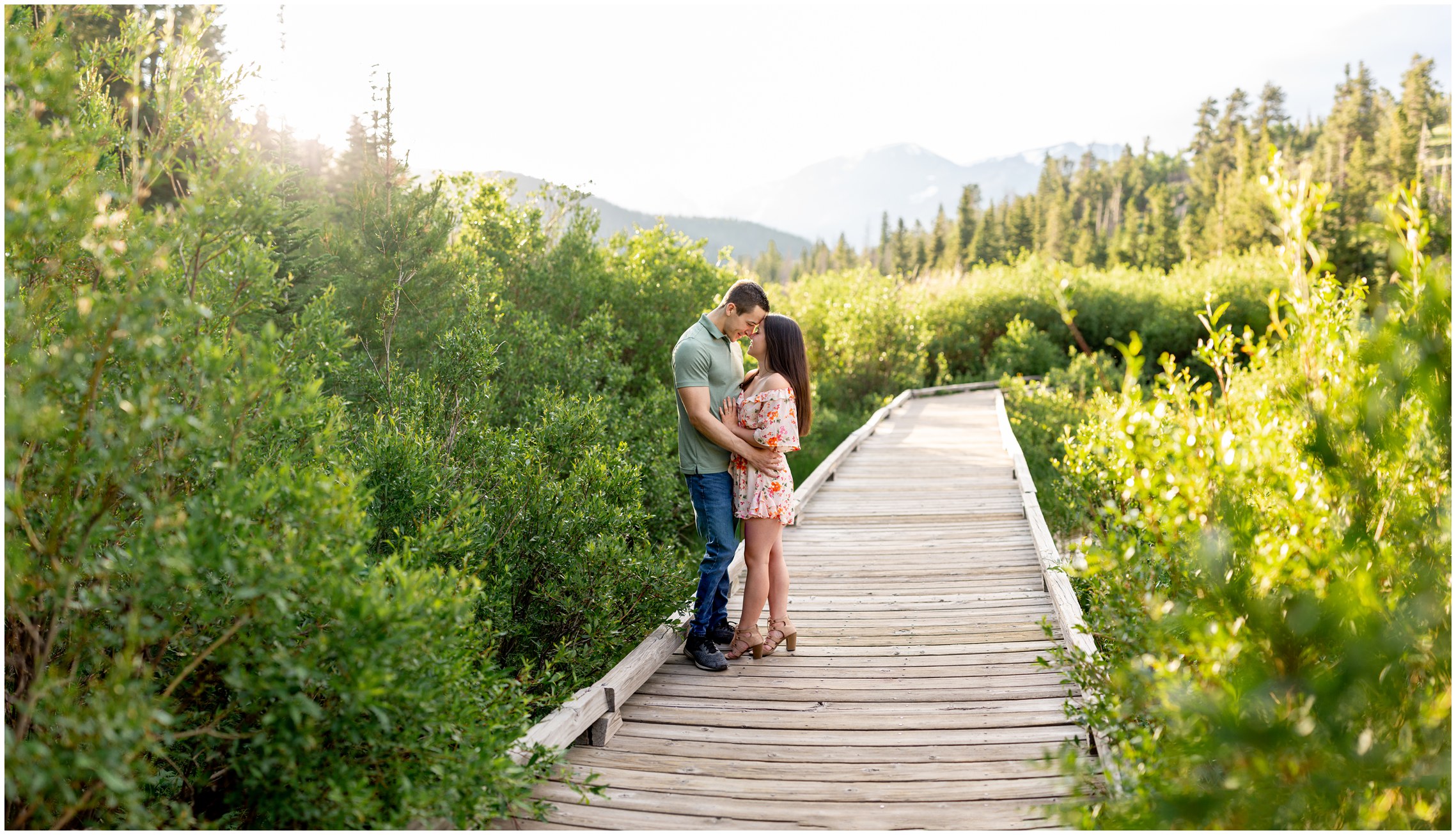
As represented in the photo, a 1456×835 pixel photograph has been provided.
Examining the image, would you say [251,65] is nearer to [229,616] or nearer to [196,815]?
[229,616]

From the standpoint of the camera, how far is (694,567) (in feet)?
23.4

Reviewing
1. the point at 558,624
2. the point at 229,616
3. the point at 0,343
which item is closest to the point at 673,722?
the point at 558,624

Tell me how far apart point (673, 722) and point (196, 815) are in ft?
6.14

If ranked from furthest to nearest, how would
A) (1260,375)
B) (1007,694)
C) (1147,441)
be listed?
(1260,375) < (1007,694) < (1147,441)

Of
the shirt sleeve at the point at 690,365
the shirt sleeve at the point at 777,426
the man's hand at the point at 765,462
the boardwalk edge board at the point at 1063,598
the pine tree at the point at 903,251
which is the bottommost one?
the boardwalk edge board at the point at 1063,598

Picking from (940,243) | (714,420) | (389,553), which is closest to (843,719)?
(714,420)

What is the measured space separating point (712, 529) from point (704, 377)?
766 mm

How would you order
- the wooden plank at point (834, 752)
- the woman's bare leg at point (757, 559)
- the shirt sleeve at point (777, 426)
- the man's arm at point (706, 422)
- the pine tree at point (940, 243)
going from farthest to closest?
the pine tree at point (940, 243), the woman's bare leg at point (757, 559), the shirt sleeve at point (777, 426), the man's arm at point (706, 422), the wooden plank at point (834, 752)

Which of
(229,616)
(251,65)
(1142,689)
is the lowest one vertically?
(1142,689)

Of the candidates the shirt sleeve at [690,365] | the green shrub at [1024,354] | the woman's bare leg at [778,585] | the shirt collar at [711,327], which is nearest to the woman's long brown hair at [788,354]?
the shirt collar at [711,327]

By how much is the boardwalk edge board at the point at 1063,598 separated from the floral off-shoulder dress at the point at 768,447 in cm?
145

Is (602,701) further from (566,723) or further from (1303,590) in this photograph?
(1303,590)

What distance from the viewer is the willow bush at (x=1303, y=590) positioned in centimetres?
187

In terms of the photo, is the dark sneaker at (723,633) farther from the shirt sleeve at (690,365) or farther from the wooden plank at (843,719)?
the shirt sleeve at (690,365)
